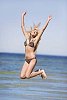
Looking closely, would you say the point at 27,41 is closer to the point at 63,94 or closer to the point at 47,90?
the point at 63,94

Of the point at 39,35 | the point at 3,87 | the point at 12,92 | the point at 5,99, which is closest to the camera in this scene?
the point at 39,35

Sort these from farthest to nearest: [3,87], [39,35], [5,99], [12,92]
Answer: [3,87]
[12,92]
[5,99]
[39,35]

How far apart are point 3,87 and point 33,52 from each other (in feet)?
22.1

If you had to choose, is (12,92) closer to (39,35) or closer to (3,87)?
(3,87)

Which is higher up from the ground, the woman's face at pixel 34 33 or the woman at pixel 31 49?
the woman's face at pixel 34 33

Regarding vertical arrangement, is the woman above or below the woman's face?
below

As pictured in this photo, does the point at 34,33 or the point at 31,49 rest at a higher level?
the point at 34,33

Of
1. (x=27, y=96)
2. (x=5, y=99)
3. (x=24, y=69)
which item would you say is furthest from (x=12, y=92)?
(x=24, y=69)

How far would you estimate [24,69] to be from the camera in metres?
6.61

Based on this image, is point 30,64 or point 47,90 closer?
point 30,64

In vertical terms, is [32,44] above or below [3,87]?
above

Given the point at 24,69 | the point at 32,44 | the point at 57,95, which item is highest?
the point at 32,44

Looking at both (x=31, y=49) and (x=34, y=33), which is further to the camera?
(x=31, y=49)

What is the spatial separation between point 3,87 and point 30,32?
276 inches
